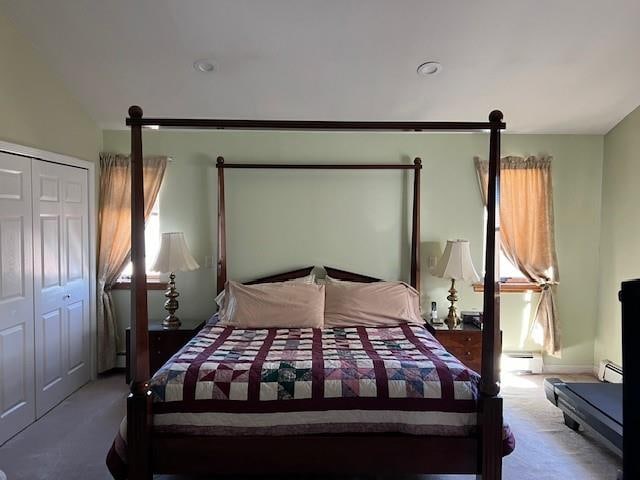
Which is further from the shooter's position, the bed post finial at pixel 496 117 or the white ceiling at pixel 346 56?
the white ceiling at pixel 346 56

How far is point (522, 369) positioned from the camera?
4215mm

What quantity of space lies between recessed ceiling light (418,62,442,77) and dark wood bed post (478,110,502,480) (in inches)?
49.1

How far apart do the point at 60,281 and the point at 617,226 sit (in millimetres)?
4816

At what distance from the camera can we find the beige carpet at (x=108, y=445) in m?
2.57

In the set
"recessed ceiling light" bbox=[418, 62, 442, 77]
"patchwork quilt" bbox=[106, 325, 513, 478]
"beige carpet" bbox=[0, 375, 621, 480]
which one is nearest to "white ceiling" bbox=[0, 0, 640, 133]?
"recessed ceiling light" bbox=[418, 62, 442, 77]

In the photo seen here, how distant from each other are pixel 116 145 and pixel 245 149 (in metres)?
1.22

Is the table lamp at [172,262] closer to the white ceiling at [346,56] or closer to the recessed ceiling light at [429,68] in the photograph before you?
the white ceiling at [346,56]

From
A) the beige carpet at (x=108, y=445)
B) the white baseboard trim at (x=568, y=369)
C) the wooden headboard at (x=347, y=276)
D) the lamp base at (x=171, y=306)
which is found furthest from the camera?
the white baseboard trim at (x=568, y=369)

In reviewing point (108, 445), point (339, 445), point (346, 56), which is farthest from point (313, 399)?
point (346, 56)

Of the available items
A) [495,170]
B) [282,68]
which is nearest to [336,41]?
[282,68]

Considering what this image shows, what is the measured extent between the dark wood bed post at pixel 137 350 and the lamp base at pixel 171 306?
1625 mm

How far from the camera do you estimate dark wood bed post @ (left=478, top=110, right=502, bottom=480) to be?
2.18m

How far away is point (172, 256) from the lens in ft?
12.5

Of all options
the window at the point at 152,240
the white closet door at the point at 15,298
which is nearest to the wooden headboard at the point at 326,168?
the window at the point at 152,240
